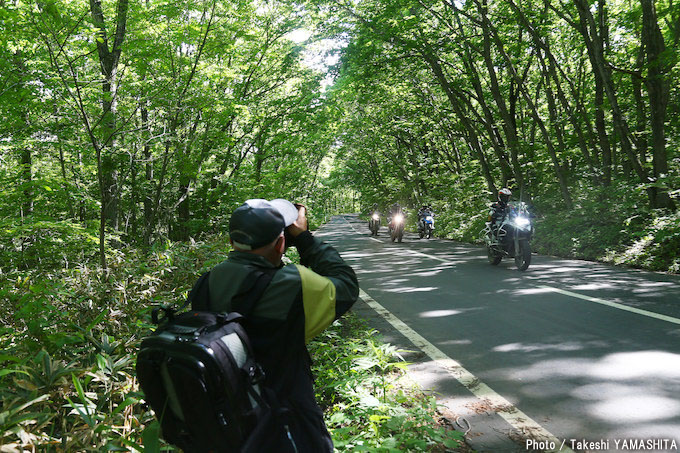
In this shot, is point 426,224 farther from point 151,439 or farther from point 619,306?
point 151,439

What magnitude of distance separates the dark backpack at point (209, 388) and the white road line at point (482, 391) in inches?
81.7

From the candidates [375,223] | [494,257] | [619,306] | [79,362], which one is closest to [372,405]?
[79,362]

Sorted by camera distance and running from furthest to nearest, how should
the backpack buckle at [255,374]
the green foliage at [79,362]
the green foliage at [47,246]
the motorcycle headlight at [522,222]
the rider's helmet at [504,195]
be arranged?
1. the rider's helmet at [504,195]
2. the motorcycle headlight at [522,222]
3. the green foliage at [47,246]
4. the green foliage at [79,362]
5. the backpack buckle at [255,374]

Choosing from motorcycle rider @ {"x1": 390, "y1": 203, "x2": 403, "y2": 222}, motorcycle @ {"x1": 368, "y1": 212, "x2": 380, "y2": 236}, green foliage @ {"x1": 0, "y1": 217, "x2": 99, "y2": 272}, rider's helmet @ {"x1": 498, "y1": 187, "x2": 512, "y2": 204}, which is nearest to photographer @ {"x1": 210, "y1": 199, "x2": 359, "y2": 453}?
green foliage @ {"x1": 0, "y1": 217, "x2": 99, "y2": 272}

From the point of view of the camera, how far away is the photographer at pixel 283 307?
1.77m

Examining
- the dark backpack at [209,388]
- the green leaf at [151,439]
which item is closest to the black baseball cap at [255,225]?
the dark backpack at [209,388]

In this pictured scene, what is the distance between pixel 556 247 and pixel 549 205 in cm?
567

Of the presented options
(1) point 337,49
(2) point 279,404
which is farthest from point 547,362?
(1) point 337,49

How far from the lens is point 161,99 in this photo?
7.84m

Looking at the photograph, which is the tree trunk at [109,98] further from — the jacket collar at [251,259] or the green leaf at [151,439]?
the jacket collar at [251,259]

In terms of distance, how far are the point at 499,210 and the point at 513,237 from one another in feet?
4.89

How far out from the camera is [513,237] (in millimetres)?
9938

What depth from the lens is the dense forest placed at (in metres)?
5.08

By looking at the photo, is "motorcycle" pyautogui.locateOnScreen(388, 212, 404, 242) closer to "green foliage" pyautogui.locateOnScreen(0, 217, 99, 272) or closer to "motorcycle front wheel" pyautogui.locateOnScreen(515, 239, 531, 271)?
"motorcycle front wheel" pyautogui.locateOnScreen(515, 239, 531, 271)
